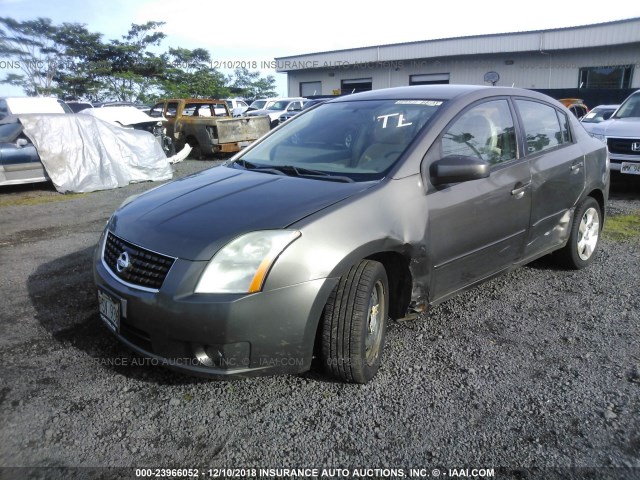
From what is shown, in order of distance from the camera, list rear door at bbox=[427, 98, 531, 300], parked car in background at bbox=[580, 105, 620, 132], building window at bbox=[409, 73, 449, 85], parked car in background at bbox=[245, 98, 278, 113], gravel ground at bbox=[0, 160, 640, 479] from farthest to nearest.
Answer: building window at bbox=[409, 73, 449, 85], parked car in background at bbox=[245, 98, 278, 113], parked car in background at bbox=[580, 105, 620, 132], rear door at bbox=[427, 98, 531, 300], gravel ground at bbox=[0, 160, 640, 479]

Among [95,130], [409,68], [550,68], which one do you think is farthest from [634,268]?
[409,68]

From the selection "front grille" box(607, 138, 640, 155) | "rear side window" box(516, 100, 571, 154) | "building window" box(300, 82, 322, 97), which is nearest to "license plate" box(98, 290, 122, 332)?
"rear side window" box(516, 100, 571, 154)

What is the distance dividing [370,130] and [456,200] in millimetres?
732

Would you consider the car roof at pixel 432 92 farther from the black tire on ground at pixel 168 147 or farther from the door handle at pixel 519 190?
the black tire on ground at pixel 168 147

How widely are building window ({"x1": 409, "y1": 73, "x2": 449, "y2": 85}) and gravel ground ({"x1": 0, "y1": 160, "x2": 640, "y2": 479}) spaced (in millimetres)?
28208

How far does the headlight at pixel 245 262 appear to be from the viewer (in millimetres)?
2312

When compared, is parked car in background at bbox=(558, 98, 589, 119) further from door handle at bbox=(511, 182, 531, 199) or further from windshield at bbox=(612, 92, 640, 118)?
door handle at bbox=(511, 182, 531, 199)

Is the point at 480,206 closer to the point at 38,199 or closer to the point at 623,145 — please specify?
the point at 623,145

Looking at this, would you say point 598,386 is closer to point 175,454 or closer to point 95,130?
point 175,454

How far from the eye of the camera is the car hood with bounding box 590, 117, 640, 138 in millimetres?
8167

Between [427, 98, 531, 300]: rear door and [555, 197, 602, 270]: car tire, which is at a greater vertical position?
[427, 98, 531, 300]: rear door

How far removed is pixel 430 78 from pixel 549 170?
1123 inches

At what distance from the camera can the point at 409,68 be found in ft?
103

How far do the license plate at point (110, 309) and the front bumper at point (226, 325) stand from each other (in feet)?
0.44
